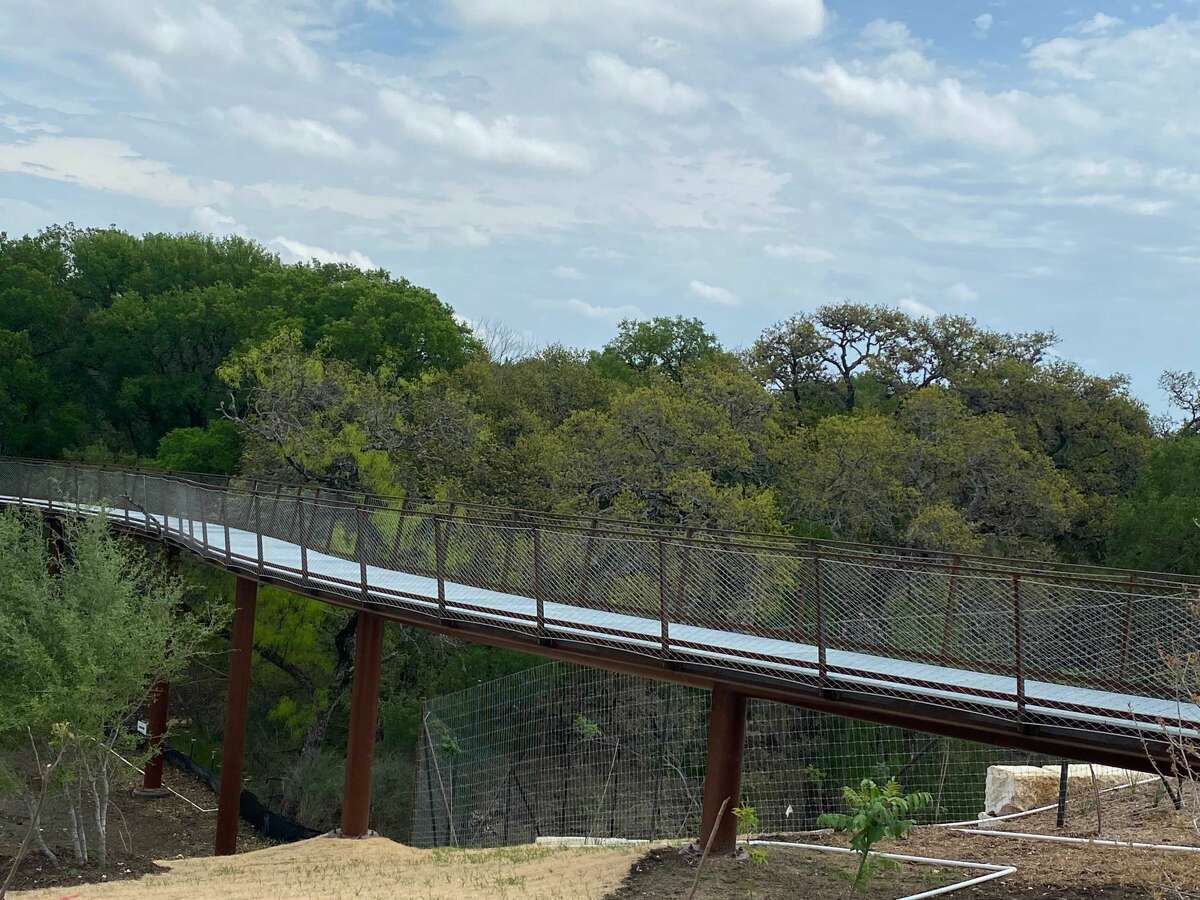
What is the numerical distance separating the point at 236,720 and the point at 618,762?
6.98 meters

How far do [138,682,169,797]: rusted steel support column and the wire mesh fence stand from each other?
4921mm

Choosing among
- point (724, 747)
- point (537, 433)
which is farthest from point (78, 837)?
point (537, 433)

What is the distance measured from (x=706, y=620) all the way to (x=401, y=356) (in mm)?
30668

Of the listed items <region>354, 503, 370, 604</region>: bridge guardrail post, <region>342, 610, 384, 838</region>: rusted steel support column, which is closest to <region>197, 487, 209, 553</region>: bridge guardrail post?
<region>342, 610, 384, 838</region>: rusted steel support column

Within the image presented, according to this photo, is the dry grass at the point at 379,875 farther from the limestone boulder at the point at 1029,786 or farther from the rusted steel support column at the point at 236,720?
the limestone boulder at the point at 1029,786

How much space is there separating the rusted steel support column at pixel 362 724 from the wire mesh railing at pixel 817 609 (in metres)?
0.68

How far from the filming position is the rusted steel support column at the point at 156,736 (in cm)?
2284

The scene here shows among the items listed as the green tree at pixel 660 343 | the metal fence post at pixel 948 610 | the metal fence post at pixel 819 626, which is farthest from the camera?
the green tree at pixel 660 343

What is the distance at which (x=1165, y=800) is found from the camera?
1152cm

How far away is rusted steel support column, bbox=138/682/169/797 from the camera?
22844mm

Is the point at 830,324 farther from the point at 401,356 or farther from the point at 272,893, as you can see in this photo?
the point at 272,893

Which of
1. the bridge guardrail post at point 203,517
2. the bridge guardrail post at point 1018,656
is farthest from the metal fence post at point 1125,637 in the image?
the bridge guardrail post at point 203,517

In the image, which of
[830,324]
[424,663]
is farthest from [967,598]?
[830,324]

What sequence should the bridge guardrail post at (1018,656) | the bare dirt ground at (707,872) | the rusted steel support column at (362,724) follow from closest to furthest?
the bridge guardrail post at (1018,656)
the bare dirt ground at (707,872)
the rusted steel support column at (362,724)
